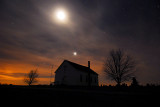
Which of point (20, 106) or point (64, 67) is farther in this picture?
point (64, 67)

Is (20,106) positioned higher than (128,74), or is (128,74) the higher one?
(128,74)

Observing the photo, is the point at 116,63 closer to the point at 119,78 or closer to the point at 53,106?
the point at 119,78

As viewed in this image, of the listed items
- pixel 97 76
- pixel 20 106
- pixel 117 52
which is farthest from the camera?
pixel 97 76

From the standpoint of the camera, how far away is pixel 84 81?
35500 millimetres

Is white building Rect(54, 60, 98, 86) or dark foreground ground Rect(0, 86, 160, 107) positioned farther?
white building Rect(54, 60, 98, 86)

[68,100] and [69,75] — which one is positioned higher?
[69,75]

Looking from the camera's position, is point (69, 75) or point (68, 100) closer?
point (68, 100)

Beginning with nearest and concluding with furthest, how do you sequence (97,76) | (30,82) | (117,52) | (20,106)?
(20,106), (117,52), (97,76), (30,82)

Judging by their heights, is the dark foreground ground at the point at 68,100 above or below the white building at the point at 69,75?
below

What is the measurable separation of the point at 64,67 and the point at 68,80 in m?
5.10

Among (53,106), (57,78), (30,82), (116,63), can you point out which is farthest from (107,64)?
(30,82)

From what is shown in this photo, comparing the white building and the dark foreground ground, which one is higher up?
the white building

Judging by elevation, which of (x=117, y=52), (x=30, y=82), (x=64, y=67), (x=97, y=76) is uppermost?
(x=117, y=52)

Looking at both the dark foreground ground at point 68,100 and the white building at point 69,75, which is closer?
the dark foreground ground at point 68,100
